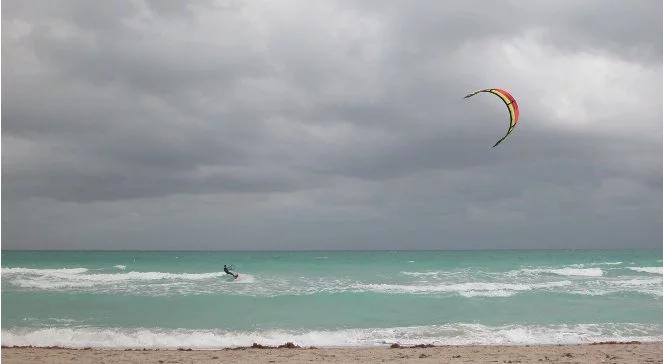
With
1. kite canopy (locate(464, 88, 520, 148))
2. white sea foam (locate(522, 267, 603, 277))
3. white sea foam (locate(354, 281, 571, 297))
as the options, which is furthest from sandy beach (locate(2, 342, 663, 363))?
white sea foam (locate(522, 267, 603, 277))

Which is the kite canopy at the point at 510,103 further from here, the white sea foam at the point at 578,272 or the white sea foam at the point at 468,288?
the white sea foam at the point at 578,272

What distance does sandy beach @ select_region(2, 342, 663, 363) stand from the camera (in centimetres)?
903

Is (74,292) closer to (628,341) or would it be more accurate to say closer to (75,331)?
(75,331)

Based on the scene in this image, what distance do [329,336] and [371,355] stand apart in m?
2.91

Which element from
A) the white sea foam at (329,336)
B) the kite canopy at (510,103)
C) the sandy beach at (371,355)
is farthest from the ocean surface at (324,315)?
the kite canopy at (510,103)

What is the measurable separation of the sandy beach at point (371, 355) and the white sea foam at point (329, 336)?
3.59 feet

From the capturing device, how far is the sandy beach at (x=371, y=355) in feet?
29.6

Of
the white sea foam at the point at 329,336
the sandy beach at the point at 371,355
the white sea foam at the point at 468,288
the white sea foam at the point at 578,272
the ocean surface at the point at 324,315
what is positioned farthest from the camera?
the white sea foam at the point at 578,272

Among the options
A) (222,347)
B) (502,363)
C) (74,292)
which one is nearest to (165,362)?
(222,347)

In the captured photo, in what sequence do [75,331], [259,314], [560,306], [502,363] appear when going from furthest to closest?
[560,306], [259,314], [75,331], [502,363]

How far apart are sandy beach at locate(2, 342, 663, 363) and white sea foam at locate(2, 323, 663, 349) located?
43.1 inches

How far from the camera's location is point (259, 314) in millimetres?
15297

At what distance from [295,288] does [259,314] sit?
7.09 m

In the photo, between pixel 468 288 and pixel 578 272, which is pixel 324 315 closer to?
pixel 468 288
